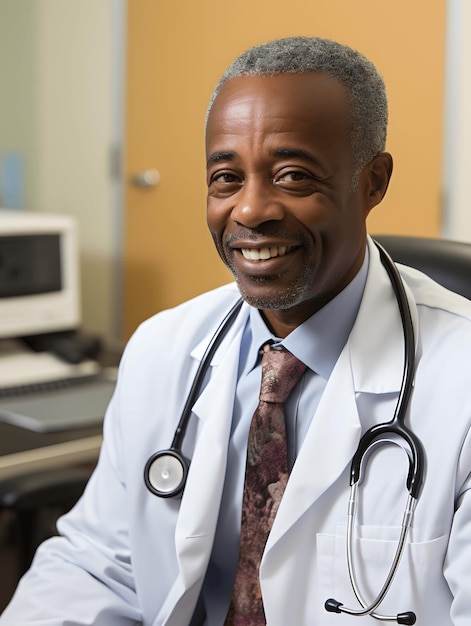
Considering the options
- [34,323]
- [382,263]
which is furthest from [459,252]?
[34,323]

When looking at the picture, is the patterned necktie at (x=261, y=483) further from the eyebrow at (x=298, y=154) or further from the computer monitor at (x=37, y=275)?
the computer monitor at (x=37, y=275)

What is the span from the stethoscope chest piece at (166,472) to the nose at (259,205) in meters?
0.30

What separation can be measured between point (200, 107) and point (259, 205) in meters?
1.76

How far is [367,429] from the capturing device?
95 cm

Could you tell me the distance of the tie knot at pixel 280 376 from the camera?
1.00 metres

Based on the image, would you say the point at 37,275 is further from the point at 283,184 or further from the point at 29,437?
the point at 283,184

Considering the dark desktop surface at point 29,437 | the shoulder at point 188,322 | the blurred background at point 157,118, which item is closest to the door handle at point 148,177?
the blurred background at point 157,118

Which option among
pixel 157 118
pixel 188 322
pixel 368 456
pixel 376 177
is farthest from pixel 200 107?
pixel 368 456

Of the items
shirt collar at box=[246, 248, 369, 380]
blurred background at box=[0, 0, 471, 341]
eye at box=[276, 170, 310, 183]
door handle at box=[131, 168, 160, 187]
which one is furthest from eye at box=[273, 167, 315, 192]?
door handle at box=[131, 168, 160, 187]

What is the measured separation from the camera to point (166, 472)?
1.05m

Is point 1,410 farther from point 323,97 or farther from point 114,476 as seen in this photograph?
point 323,97

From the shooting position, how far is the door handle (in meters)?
2.73

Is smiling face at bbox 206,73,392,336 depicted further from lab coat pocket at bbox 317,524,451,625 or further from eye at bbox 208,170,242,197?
lab coat pocket at bbox 317,524,451,625

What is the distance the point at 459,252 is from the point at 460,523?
1.29ft
